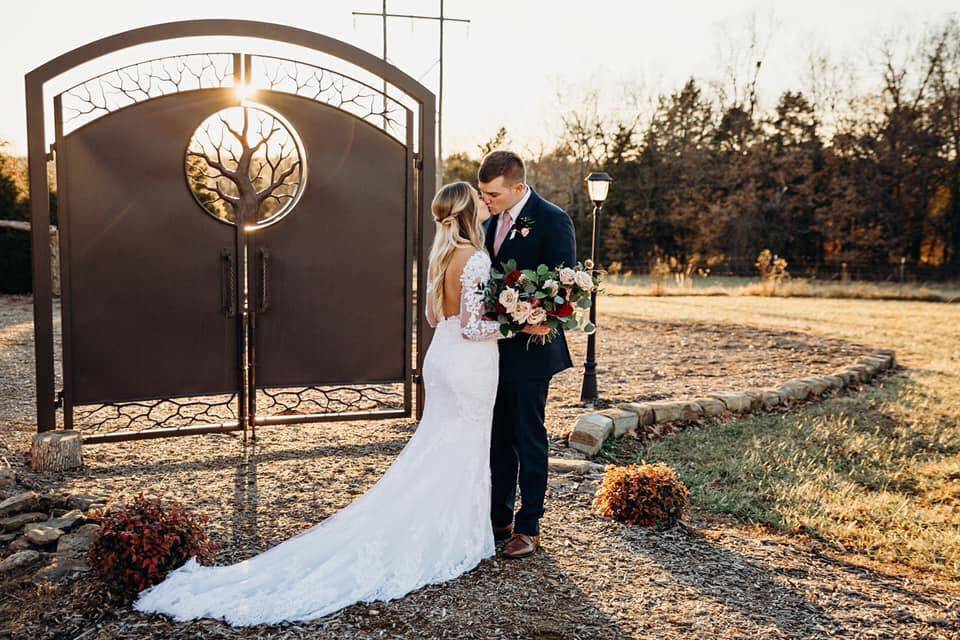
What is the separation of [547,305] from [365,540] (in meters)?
1.37

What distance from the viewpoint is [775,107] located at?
3369cm

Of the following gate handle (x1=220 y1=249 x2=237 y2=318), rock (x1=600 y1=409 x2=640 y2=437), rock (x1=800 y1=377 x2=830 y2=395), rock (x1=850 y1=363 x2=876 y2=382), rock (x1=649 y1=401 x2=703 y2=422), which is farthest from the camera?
rock (x1=850 y1=363 x2=876 y2=382)

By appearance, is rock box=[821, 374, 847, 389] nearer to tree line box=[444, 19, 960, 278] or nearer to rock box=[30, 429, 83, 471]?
rock box=[30, 429, 83, 471]

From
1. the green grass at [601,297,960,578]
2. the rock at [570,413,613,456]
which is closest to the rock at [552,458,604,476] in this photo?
the rock at [570,413,613,456]

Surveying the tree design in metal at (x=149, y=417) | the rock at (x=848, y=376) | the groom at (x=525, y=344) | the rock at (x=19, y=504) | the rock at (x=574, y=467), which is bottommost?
the rock at (x=574, y=467)

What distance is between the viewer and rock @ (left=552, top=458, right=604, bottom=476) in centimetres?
532

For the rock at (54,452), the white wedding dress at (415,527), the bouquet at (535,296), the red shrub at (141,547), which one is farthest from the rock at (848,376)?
the rock at (54,452)

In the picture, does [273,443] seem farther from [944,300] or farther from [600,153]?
[600,153]

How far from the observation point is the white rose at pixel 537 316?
3383 mm

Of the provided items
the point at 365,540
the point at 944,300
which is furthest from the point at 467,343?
→ the point at 944,300

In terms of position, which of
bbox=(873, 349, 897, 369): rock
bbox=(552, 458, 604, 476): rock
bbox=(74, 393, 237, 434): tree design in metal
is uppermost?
bbox=(873, 349, 897, 369): rock

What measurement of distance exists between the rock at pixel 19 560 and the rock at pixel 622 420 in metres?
4.33

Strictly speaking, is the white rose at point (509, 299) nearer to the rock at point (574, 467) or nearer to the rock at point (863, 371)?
the rock at point (574, 467)

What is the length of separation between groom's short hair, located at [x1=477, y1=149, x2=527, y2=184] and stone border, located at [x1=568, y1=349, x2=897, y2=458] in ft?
8.39
